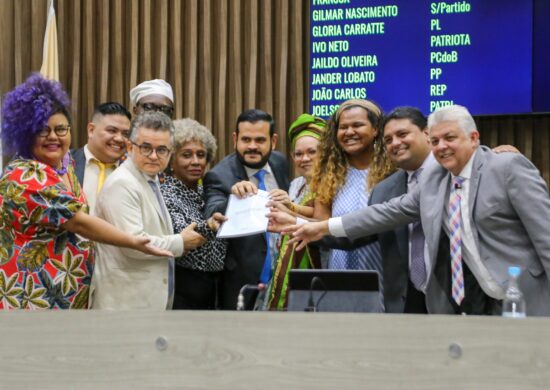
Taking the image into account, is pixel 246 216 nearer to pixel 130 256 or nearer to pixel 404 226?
pixel 130 256

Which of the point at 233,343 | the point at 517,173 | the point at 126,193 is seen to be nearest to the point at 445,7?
the point at 517,173

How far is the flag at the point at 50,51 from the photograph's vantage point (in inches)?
227

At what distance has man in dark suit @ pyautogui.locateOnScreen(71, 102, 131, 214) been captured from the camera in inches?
154

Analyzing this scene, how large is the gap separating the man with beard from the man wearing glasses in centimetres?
41

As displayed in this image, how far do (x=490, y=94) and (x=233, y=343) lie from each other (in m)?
3.25

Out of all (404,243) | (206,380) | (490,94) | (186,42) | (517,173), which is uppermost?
(186,42)

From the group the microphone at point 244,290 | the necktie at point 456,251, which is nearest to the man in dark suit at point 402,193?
the necktie at point 456,251

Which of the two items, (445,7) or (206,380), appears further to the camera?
(445,7)

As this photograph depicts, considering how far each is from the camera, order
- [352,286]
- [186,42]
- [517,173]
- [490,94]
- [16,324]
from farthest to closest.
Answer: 1. [186,42]
2. [490,94]
3. [517,173]
4. [352,286]
5. [16,324]

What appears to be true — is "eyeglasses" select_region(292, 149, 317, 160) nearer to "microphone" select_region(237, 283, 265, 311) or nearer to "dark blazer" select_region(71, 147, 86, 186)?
"dark blazer" select_region(71, 147, 86, 186)

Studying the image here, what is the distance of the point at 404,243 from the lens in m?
3.63

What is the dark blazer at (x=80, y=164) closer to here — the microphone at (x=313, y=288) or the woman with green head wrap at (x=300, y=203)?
the woman with green head wrap at (x=300, y=203)

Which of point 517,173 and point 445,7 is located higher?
point 445,7

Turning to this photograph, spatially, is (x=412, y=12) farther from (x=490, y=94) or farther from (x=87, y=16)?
(x=87, y=16)
